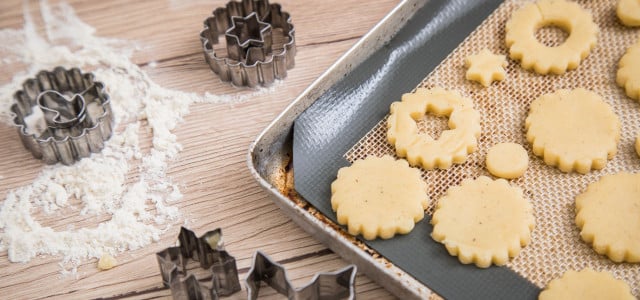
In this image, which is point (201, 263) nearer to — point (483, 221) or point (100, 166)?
point (100, 166)

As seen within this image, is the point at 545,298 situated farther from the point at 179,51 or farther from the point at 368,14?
the point at 179,51

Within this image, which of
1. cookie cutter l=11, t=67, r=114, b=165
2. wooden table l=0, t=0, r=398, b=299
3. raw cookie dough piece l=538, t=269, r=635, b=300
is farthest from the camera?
cookie cutter l=11, t=67, r=114, b=165

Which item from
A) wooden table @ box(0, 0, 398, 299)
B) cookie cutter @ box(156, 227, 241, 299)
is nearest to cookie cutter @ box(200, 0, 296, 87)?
wooden table @ box(0, 0, 398, 299)

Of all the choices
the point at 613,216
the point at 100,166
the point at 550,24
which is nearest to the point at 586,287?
the point at 613,216

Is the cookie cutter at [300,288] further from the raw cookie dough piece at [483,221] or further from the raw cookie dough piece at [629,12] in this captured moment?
the raw cookie dough piece at [629,12]

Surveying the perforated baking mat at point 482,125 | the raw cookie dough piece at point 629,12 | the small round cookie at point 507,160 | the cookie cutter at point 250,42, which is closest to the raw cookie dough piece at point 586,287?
the perforated baking mat at point 482,125

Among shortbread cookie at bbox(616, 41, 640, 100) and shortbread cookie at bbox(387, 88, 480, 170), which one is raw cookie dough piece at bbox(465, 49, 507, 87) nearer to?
shortbread cookie at bbox(387, 88, 480, 170)
